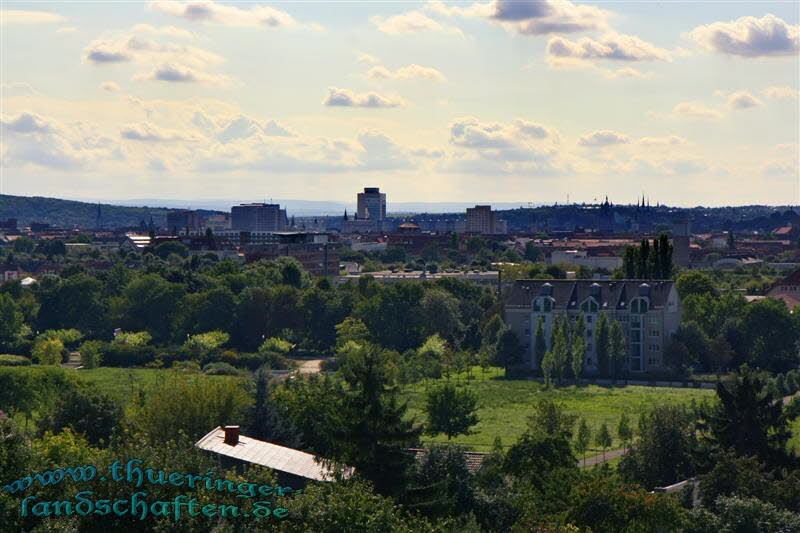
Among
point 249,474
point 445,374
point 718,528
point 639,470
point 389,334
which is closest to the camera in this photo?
point 249,474

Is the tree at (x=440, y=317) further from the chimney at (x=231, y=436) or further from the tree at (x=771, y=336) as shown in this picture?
the chimney at (x=231, y=436)

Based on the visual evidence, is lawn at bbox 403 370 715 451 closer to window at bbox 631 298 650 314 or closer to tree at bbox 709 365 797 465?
window at bbox 631 298 650 314

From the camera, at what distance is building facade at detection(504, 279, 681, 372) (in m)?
82.7

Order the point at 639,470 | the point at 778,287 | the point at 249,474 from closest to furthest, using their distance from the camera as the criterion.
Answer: the point at 249,474
the point at 639,470
the point at 778,287

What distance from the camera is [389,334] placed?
9131cm

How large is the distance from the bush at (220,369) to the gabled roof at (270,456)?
41.0 meters

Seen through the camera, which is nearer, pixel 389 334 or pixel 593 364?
pixel 593 364

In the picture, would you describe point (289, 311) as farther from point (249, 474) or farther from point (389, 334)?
point (249, 474)

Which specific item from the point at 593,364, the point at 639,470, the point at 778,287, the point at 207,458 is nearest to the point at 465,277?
the point at 778,287

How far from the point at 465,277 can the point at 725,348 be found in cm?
5001

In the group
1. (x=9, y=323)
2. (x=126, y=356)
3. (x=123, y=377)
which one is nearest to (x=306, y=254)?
(x=9, y=323)

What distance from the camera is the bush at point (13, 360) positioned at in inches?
3278

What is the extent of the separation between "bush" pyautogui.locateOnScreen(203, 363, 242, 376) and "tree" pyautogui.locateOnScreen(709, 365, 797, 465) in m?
39.6

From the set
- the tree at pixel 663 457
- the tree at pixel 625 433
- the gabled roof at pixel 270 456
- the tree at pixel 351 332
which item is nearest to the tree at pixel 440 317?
the tree at pixel 351 332
